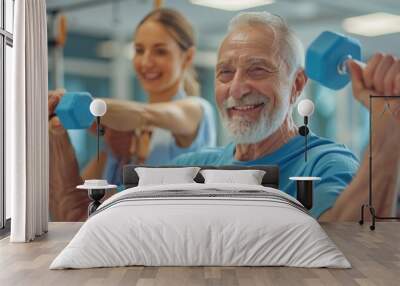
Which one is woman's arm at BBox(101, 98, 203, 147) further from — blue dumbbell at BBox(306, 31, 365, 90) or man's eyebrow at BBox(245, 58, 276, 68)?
blue dumbbell at BBox(306, 31, 365, 90)

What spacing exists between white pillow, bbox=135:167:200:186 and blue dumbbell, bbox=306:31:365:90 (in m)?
1.91

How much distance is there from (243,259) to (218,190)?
114 centimetres

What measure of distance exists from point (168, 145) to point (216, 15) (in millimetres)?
1675

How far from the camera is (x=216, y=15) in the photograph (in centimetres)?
814

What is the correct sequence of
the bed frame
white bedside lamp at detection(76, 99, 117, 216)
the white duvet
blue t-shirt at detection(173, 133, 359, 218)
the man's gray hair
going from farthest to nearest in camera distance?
the man's gray hair, blue t-shirt at detection(173, 133, 359, 218), the bed frame, white bedside lamp at detection(76, 99, 117, 216), the white duvet

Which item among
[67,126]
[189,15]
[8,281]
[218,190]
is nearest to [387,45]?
[189,15]

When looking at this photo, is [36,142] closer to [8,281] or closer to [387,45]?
[8,281]

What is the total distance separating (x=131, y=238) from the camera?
5.04 meters

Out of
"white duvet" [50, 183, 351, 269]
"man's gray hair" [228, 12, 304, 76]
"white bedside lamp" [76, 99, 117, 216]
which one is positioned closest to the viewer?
"white duvet" [50, 183, 351, 269]

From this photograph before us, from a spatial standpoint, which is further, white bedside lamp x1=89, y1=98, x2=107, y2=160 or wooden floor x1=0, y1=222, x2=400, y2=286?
white bedside lamp x1=89, y1=98, x2=107, y2=160

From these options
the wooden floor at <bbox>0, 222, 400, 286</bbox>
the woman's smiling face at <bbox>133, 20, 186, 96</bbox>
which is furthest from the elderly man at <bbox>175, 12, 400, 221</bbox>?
the wooden floor at <bbox>0, 222, 400, 286</bbox>

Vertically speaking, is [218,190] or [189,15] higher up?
[189,15]

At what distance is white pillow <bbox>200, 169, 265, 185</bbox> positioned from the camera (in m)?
7.23

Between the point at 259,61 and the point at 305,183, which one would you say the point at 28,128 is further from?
the point at 305,183
